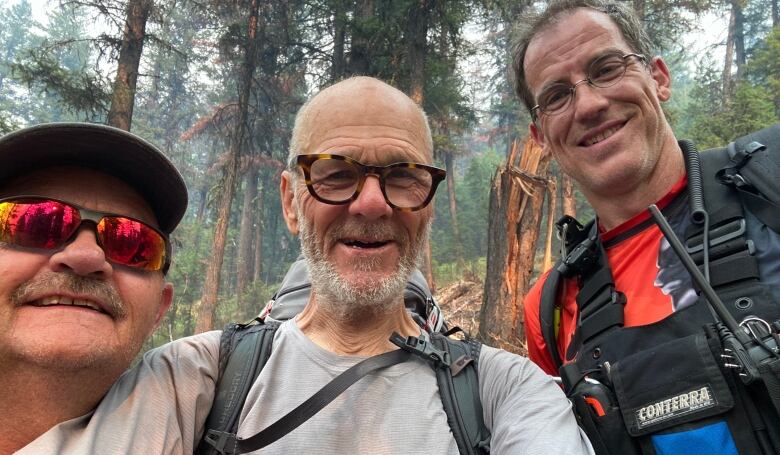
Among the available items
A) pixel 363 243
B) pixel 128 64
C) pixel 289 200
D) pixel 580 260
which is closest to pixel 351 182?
pixel 363 243

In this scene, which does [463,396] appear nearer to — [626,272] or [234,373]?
[234,373]

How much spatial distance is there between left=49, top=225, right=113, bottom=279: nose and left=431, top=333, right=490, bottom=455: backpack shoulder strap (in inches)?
48.8

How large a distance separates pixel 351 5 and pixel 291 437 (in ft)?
49.4

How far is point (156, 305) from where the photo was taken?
169 cm

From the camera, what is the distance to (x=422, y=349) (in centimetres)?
181

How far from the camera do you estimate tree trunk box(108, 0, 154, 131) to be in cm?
969

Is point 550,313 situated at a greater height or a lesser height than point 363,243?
lesser

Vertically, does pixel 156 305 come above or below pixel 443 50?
below

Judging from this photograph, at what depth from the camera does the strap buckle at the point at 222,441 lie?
5.08 ft

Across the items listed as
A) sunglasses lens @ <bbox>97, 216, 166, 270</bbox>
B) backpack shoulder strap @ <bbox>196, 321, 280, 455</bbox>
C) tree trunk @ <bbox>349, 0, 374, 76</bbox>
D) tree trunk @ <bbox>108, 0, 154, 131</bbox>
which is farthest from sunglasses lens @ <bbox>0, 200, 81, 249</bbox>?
tree trunk @ <bbox>349, 0, 374, 76</bbox>

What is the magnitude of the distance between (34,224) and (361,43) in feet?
43.0

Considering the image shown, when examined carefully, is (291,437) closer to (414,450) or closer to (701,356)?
(414,450)

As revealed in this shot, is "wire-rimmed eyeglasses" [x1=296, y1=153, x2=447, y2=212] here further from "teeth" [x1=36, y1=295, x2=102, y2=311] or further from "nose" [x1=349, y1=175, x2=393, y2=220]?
"teeth" [x1=36, y1=295, x2=102, y2=311]

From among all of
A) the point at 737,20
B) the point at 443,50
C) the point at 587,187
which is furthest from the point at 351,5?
the point at 737,20
